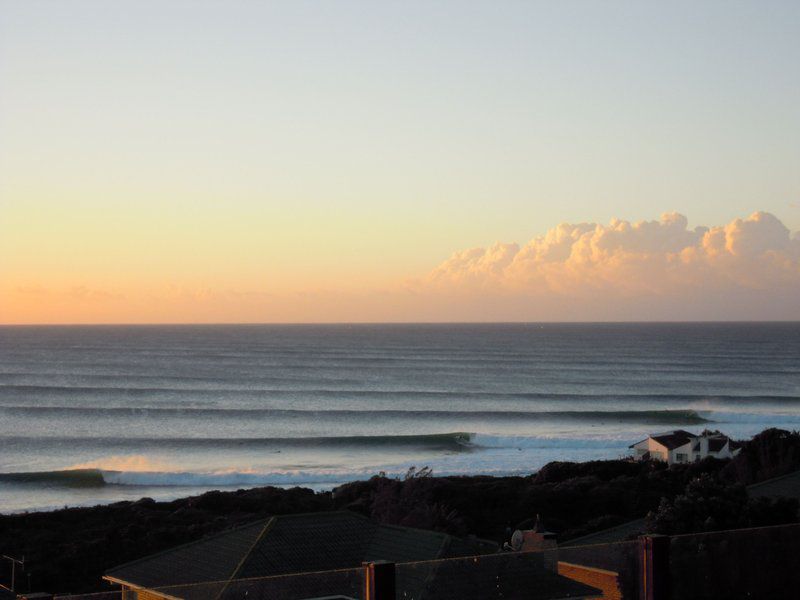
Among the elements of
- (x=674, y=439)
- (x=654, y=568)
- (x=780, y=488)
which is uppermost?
(x=654, y=568)

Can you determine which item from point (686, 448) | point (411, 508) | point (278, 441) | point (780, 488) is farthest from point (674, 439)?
point (780, 488)

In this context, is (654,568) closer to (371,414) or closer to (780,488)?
(780,488)

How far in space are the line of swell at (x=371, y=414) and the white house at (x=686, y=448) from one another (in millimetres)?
18401

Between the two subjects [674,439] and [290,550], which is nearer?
[290,550]

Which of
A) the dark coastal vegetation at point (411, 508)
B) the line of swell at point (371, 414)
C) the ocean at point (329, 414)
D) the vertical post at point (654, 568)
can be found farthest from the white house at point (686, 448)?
the vertical post at point (654, 568)

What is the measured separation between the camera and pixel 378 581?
275 inches

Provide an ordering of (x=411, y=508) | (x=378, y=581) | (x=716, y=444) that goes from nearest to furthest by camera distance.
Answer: (x=378, y=581) < (x=411, y=508) < (x=716, y=444)

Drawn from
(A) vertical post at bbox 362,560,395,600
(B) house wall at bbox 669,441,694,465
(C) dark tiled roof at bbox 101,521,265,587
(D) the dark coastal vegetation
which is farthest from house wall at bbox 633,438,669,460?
(A) vertical post at bbox 362,560,395,600

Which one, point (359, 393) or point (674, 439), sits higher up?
point (674, 439)

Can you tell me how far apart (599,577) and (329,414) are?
6223 centimetres

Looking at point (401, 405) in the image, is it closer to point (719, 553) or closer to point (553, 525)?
point (553, 525)

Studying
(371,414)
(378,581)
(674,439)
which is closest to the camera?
(378,581)

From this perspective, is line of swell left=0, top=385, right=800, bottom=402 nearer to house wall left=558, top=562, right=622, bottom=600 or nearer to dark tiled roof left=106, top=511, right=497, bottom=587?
dark tiled roof left=106, top=511, right=497, bottom=587

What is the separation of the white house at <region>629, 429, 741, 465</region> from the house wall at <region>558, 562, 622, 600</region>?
3804 centimetres
